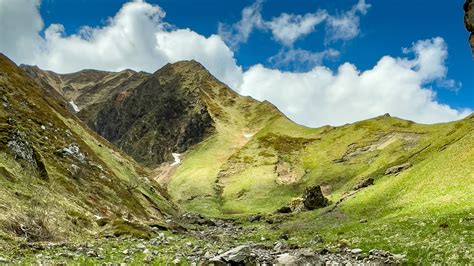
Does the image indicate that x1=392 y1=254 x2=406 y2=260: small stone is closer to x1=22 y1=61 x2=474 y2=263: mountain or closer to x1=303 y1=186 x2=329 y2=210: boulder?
x1=22 y1=61 x2=474 y2=263: mountain

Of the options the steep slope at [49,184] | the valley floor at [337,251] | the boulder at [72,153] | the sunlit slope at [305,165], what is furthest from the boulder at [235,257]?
the sunlit slope at [305,165]

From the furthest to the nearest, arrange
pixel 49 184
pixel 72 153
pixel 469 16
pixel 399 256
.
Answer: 1. pixel 72 153
2. pixel 49 184
3. pixel 469 16
4. pixel 399 256

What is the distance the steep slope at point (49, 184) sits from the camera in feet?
119

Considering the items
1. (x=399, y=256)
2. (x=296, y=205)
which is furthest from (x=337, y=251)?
(x=296, y=205)

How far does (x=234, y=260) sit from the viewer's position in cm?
1997

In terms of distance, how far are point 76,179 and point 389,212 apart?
43.2 metres

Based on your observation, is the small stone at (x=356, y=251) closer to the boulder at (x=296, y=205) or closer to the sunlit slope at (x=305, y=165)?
the sunlit slope at (x=305, y=165)

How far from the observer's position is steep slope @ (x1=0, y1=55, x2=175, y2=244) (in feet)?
119

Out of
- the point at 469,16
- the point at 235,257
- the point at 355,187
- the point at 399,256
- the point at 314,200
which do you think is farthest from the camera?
the point at 355,187

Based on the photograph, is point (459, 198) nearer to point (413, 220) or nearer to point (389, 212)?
point (413, 220)

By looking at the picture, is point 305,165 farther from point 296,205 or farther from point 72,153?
point 72,153

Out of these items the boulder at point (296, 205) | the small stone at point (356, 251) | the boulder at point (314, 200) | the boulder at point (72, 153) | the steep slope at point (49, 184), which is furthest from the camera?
the boulder at point (296, 205)

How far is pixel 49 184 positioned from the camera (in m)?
52.2

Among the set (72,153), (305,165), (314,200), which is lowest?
(314,200)
